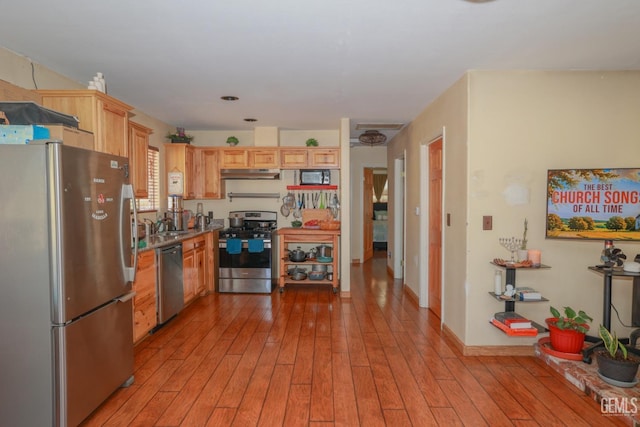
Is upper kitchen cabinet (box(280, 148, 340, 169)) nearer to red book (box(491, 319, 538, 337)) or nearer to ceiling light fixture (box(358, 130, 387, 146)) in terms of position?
ceiling light fixture (box(358, 130, 387, 146))

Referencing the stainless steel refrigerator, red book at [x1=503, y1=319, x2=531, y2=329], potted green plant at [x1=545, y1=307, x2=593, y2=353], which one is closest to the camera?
the stainless steel refrigerator

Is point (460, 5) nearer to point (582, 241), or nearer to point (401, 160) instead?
point (582, 241)

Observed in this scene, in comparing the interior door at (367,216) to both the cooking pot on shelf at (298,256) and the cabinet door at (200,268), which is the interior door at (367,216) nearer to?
the cooking pot on shelf at (298,256)

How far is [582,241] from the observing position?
3309 millimetres

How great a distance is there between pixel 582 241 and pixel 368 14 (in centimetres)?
268

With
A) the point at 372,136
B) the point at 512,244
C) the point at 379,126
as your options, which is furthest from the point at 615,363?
the point at 372,136

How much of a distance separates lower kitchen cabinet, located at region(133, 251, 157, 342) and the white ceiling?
5.69 feet

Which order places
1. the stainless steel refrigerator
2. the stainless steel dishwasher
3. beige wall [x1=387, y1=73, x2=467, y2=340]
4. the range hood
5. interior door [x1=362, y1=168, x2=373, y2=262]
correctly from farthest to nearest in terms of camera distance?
interior door [x1=362, y1=168, x2=373, y2=262], the range hood, the stainless steel dishwasher, beige wall [x1=387, y1=73, x2=467, y2=340], the stainless steel refrigerator

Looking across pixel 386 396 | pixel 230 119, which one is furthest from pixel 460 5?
pixel 230 119

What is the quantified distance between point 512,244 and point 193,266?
12.1ft

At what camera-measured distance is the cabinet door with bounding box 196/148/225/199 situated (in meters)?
5.91

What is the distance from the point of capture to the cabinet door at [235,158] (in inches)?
231

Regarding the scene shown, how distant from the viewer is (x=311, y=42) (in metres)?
2.70

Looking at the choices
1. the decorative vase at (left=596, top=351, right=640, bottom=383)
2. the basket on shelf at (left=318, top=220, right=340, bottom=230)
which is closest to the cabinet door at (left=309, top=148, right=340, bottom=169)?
the basket on shelf at (left=318, top=220, right=340, bottom=230)
